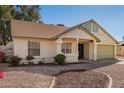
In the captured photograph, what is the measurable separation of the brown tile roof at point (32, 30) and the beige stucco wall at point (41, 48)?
0.48 meters

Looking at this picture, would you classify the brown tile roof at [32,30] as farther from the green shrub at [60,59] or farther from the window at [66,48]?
the green shrub at [60,59]

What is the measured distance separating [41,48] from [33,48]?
2.73ft

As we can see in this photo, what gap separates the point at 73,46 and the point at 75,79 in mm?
10190

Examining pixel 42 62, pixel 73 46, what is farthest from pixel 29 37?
pixel 73 46

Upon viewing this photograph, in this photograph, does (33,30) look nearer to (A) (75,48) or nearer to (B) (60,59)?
(B) (60,59)

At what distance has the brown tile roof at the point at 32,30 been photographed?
62.3ft

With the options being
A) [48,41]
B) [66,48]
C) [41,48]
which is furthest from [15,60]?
[66,48]

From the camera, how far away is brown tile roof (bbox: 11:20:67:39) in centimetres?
1900

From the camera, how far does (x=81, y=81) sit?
423 inches

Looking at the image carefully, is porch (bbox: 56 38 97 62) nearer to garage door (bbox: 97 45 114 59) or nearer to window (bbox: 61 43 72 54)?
window (bbox: 61 43 72 54)

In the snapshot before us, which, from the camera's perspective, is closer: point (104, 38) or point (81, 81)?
point (81, 81)

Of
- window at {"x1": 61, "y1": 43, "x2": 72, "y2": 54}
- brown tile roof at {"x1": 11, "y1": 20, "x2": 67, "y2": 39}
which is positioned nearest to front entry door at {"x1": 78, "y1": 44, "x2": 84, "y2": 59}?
window at {"x1": 61, "y1": 43, "x2": 72, "y2": 54}
